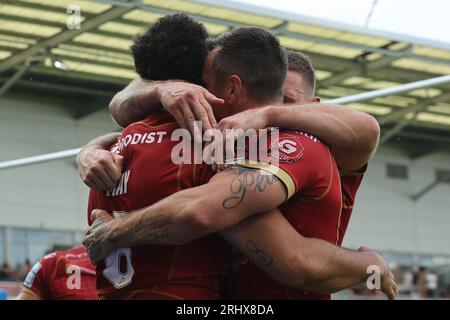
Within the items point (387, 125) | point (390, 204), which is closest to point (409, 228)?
point (390, 204)

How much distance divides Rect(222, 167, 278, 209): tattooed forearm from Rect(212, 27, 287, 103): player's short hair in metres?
Answer: 0.36

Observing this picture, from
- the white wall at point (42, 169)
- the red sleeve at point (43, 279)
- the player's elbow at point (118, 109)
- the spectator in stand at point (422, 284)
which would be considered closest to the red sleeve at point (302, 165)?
the player's elbow at point (118, 109)

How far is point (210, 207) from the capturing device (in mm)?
2781

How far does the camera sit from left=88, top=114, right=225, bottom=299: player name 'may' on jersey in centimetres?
294

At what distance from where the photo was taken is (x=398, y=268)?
87.0 ft

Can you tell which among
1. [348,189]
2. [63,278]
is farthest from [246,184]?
[63,278]

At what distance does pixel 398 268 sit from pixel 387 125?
13.8ft

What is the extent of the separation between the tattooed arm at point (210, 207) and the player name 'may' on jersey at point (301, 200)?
0.06m

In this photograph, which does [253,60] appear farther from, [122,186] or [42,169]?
[42,169]

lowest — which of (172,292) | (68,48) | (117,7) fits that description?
(68,48)

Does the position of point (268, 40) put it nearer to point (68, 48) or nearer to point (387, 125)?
point (68, 48)

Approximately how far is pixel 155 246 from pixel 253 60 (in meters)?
0.67

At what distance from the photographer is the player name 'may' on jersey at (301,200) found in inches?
113
